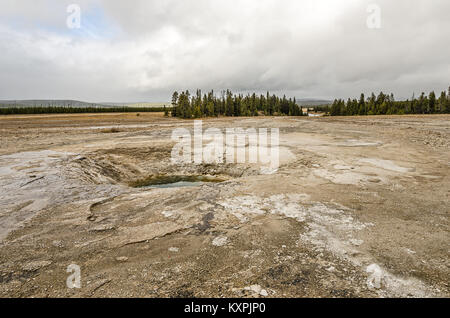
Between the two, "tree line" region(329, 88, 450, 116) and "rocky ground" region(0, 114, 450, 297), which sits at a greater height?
"tree line" region(329, 88, 450, 116)

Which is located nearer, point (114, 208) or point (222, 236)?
point (222, 236)

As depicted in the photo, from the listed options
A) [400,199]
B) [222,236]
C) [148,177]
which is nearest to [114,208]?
[222,236]

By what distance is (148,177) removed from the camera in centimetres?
1063

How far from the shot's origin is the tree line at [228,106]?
55.0 metres


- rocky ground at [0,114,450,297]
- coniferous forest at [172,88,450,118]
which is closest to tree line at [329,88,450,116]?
coniferous forest at [172,88,450,118]

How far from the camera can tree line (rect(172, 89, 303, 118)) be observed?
55037 mm

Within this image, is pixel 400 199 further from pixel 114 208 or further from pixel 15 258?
pixel 15 258

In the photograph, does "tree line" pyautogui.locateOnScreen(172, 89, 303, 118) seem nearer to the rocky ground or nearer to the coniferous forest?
the coniferous forest

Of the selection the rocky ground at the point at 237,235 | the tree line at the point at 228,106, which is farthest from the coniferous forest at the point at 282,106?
the rocky ground at the point at 237,235

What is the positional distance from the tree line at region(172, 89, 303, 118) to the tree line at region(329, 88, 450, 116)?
49.6 feet

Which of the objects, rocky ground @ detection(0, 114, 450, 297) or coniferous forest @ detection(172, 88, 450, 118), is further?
coniferous forest @ detection(172, 88, 450, 118)

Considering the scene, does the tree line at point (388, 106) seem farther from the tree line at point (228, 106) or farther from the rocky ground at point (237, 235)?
the rocky ground at point (237, 235)

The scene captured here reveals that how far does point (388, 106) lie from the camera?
62969 mm
